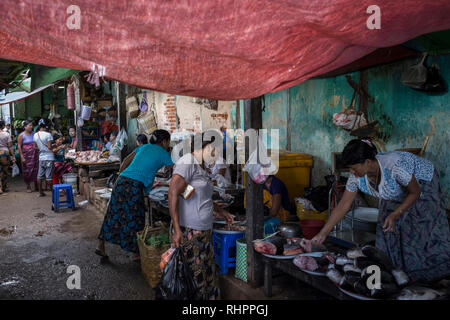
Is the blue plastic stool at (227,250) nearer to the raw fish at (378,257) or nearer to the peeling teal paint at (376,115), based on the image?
the raw fish at (378,257)

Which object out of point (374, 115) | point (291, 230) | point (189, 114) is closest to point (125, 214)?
point (291, 230)

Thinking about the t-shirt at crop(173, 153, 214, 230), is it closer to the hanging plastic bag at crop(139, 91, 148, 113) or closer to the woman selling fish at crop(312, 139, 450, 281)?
the woman selling fish at crop(312, 139, 450, 281)

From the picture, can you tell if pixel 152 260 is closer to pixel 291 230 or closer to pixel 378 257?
pixel 291 230

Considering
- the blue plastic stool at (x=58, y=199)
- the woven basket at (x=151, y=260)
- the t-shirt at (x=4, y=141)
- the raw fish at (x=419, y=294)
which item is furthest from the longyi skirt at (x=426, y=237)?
the t-shirt at (x=4, y=141)

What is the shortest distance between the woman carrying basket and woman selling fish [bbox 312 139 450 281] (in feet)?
8.60

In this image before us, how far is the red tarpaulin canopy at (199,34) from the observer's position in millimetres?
1605

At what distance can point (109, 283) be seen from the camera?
4.36 m

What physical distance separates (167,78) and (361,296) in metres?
2.07

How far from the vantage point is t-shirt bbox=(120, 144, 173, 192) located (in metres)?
4.67

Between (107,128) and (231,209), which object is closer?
Result: (231,209)

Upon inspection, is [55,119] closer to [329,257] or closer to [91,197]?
[91,197]

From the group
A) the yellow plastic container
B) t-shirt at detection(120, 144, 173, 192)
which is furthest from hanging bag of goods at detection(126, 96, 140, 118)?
t-shirt at detection(120, 144, 173, 192)

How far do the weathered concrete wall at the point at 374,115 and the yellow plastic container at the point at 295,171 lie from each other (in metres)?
0.15

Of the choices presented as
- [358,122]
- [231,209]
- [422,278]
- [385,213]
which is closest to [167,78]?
[385,213]
